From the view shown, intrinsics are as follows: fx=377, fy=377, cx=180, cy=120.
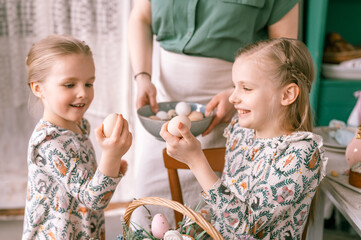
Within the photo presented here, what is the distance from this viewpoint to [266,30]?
1.39 m

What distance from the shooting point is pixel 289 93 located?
98 centimetres

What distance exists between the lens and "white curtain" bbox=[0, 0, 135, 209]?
2150 mm

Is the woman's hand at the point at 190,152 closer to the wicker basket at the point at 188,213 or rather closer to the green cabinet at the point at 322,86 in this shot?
the wicker basket at the point at 188,213

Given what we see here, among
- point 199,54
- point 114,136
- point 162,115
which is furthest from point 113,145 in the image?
point 199,54

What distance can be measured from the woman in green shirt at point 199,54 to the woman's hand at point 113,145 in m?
0.32

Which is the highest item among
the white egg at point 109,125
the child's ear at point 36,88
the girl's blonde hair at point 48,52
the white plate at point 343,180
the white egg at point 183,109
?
the girl's blonde hair at point 48,52

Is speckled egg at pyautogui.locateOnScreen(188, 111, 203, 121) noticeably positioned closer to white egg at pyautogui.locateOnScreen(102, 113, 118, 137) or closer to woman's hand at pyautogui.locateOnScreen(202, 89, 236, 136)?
woman's hand at pyautogui.locateOnScreen(202, 89, 236, 136)

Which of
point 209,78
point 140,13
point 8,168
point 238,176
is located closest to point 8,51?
point 8,168

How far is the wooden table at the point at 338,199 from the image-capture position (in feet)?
3.04

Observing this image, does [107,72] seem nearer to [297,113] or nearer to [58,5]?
[58,5]

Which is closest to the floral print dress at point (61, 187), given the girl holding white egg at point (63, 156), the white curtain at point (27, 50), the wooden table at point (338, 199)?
the girl holding white egg at point (63, 156)

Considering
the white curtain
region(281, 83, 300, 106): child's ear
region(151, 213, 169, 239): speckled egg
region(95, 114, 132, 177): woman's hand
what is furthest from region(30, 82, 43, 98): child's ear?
the white curtain

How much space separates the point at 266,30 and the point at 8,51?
1.56 metres

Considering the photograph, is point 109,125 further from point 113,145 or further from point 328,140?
point 328,140
